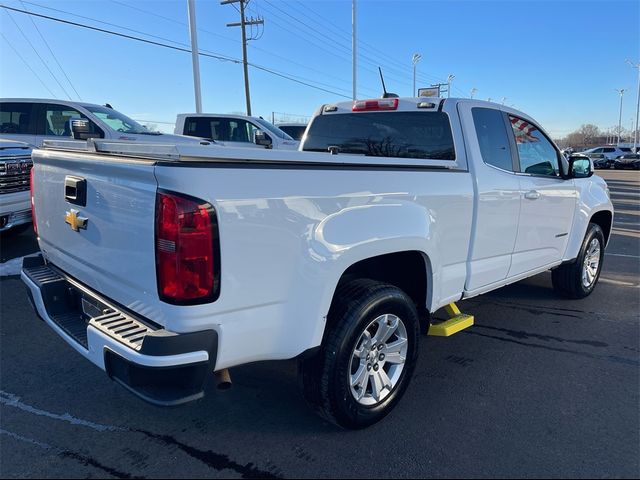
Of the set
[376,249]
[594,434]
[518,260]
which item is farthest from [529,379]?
[376,249]

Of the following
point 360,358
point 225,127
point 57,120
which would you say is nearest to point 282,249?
point 360,358

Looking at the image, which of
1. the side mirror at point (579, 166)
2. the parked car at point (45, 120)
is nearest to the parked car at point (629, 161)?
the parked car at point (45, 120)

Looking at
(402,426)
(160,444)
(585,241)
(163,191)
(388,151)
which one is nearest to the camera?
(163,191)

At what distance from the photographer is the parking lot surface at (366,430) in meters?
2.53

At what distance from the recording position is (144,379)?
2094mm

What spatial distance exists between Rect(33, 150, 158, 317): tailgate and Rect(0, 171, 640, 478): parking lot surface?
0.86 meters

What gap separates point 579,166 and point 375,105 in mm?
2197

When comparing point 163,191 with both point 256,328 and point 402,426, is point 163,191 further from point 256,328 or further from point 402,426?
point 402,426

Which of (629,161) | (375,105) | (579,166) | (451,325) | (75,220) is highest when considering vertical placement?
(629,161)

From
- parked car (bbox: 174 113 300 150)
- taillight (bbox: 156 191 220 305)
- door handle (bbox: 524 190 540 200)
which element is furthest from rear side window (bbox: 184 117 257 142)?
taillight (bbox: 156 191 220 305)

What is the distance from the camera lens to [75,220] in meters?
2.72

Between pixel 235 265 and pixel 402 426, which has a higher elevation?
pixel 235 265

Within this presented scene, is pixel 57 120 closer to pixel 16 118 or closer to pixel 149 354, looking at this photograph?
pixel 16 118

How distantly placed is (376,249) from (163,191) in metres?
1.22
